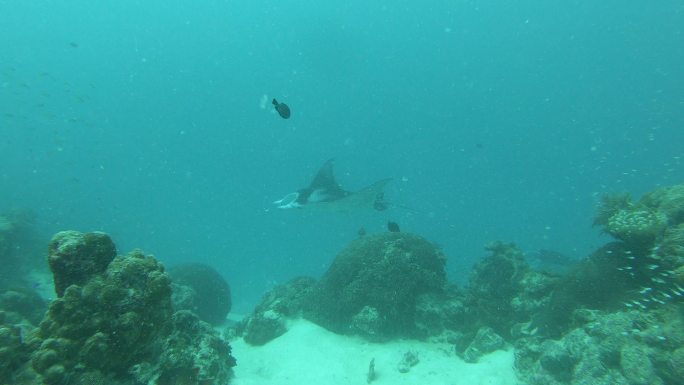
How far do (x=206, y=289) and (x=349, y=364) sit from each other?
781 centimetres

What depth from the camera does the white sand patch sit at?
8.19 meters

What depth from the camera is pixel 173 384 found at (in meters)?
4.72

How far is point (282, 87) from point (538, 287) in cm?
13723

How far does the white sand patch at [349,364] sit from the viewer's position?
8.19 m

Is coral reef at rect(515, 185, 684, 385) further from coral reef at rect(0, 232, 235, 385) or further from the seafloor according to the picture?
coral reef at rect(0, 232, 235, 385)

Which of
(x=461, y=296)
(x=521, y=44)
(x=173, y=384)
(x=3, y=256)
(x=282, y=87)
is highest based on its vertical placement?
(x=521, y=44)

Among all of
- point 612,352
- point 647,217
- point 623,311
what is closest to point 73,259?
point 612,352

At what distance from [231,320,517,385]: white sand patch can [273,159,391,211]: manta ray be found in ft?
17.4

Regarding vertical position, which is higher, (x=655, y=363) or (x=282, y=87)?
(x=282, y=87)

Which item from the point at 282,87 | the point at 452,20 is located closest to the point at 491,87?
the point at 452,20

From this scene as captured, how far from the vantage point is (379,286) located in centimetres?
1069

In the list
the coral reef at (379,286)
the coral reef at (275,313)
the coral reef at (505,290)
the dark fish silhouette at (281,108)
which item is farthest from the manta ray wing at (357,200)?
the dark fish silhouette at (281,108)

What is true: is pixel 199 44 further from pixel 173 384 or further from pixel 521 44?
pixel 173 384

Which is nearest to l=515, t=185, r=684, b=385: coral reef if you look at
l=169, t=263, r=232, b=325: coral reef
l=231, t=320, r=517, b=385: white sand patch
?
l=231, t=320, r=517, b=385: white sand patch
